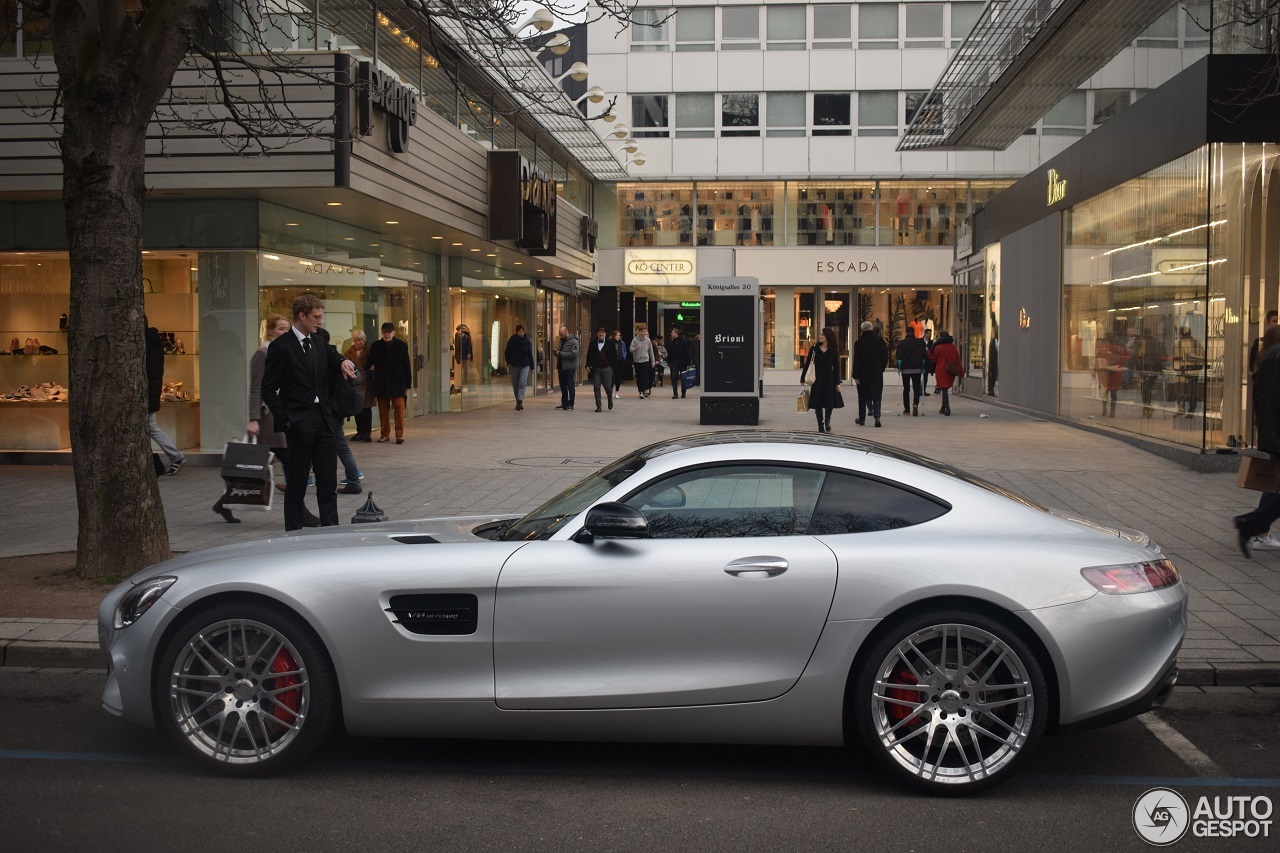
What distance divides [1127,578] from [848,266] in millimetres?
40084

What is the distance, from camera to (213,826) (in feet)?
14.0

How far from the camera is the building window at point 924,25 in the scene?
41188mm

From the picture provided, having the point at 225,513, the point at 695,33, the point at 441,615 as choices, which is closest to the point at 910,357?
the point at 225,513

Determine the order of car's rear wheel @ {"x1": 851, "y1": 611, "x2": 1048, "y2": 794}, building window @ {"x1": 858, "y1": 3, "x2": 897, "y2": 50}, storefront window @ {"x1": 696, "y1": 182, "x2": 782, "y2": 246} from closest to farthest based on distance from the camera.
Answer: car's rear wheel @ {"x1": 851, "y1": 611, "x2": 1048, "y2": 794} < building window @ {"x1": 858, "y1": 3, "x2": 897, "y2": 50} < storefront window @ {"x1": 696, "y1": 182, "x2": 782, "y2": 246}

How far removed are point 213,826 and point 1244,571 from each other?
7226 millimetres

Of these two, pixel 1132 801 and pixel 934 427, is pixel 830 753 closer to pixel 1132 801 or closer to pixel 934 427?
pixel 1132 801

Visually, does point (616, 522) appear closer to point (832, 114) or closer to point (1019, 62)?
point (1019, 62)

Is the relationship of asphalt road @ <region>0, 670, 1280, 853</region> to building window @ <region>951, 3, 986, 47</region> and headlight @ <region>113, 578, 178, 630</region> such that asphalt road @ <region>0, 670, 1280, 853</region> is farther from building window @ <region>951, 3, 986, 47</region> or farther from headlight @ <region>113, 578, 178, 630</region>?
building window @ <region>951, 3, 986, 47</region>

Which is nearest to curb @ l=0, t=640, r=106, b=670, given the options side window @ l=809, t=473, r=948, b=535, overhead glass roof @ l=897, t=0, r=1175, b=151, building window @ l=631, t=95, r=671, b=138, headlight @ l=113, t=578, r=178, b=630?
headlight @ l=113, t=578, r=178, b=630

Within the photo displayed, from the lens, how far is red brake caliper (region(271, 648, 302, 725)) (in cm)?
471

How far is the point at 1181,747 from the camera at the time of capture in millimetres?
5156

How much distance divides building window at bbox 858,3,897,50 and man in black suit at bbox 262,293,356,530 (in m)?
36.3

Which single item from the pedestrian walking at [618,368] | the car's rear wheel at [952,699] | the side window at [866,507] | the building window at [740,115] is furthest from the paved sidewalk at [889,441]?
the building window at [740,115]

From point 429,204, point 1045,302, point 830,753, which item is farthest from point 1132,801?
point 1045,302
